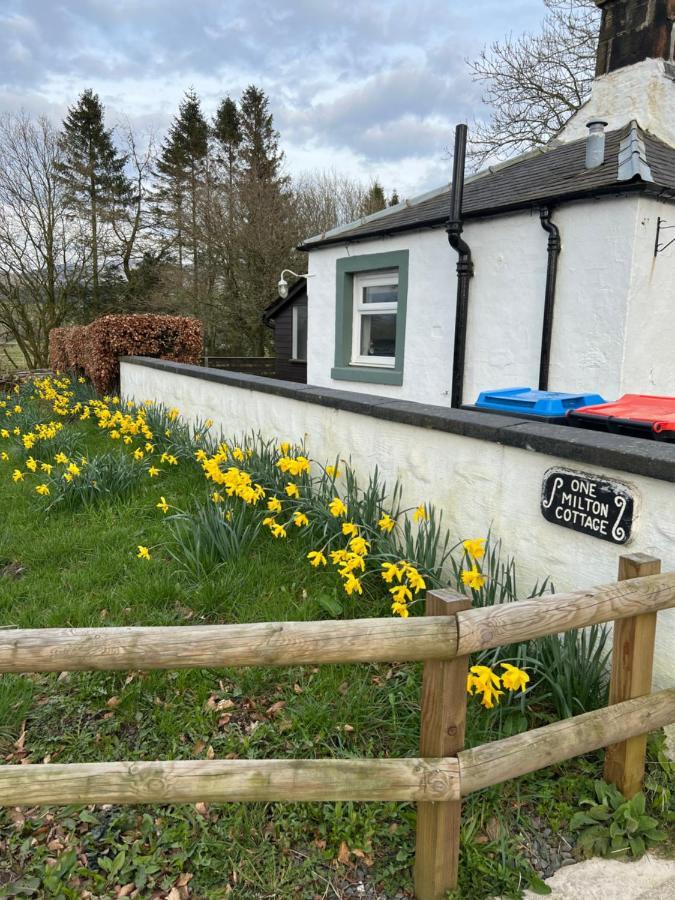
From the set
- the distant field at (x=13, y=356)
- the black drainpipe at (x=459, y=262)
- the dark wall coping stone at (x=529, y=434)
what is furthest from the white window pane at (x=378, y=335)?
the distant field at (x=13, y=356)

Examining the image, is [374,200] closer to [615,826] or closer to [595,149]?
[595,149]

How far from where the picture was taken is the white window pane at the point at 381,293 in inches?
308

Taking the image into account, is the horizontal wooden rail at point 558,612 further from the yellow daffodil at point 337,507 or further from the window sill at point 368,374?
the window sill at point 368,374

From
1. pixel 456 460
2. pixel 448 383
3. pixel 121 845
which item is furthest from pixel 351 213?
pixel 121 845

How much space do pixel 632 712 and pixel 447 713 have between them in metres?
0.73

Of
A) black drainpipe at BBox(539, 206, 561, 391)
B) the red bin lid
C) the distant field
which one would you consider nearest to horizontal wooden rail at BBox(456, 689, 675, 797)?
the red bin lid

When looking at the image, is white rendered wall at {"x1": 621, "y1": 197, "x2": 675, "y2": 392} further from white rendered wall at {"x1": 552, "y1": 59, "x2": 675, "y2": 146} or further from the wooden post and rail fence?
the wooden post and rail fence

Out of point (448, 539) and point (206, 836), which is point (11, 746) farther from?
point (448, 539)

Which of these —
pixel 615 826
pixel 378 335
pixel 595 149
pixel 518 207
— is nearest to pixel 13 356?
pixel 378 335

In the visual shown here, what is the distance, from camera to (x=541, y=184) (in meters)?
5.94

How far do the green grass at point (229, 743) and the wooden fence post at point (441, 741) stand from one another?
0.45ft

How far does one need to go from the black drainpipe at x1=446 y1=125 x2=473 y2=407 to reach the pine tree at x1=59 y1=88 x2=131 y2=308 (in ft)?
61.6

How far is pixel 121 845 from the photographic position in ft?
6.42

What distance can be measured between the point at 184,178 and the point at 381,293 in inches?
813
